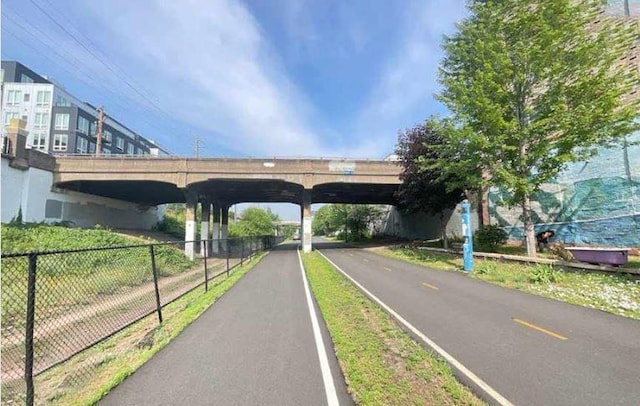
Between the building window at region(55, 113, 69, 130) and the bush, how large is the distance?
2782 inches

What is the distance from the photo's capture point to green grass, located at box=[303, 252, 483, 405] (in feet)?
13.9

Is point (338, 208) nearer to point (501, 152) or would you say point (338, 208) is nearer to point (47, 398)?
point (501, 152)

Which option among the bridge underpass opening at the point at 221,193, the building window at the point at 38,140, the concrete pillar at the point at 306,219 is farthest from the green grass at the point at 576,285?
the building window at the point at 38,140

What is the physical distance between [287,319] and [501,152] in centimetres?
1397

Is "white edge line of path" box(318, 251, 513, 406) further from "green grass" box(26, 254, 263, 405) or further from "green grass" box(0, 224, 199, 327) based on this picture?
"green grass" box(0, 224, 199, 327)

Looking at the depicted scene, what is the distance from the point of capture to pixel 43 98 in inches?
2566

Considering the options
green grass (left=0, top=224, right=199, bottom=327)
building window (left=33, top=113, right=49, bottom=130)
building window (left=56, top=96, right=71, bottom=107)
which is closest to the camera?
green grass (left=0, top=224, right=199, bottom=327)

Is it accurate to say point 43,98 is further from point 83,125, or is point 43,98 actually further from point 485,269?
point 485,269

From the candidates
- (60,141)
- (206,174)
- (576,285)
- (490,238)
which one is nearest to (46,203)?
(206,174)

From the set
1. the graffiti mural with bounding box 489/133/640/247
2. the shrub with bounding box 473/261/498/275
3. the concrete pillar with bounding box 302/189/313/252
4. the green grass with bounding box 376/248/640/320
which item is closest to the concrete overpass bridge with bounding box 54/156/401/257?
the concrete pillar with bounding box 302/189/313/252

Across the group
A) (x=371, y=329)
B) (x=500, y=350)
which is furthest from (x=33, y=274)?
(x=500, y=350)

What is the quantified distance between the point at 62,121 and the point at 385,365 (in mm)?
77391

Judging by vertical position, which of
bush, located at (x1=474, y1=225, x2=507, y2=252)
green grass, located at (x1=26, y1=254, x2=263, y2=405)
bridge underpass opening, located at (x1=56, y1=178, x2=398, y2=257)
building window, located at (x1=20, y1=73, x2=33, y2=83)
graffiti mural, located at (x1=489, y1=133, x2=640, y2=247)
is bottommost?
green grass, located at (x1=26, y1=254, x2=263, y2=405)

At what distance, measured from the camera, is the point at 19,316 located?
31.5ft
